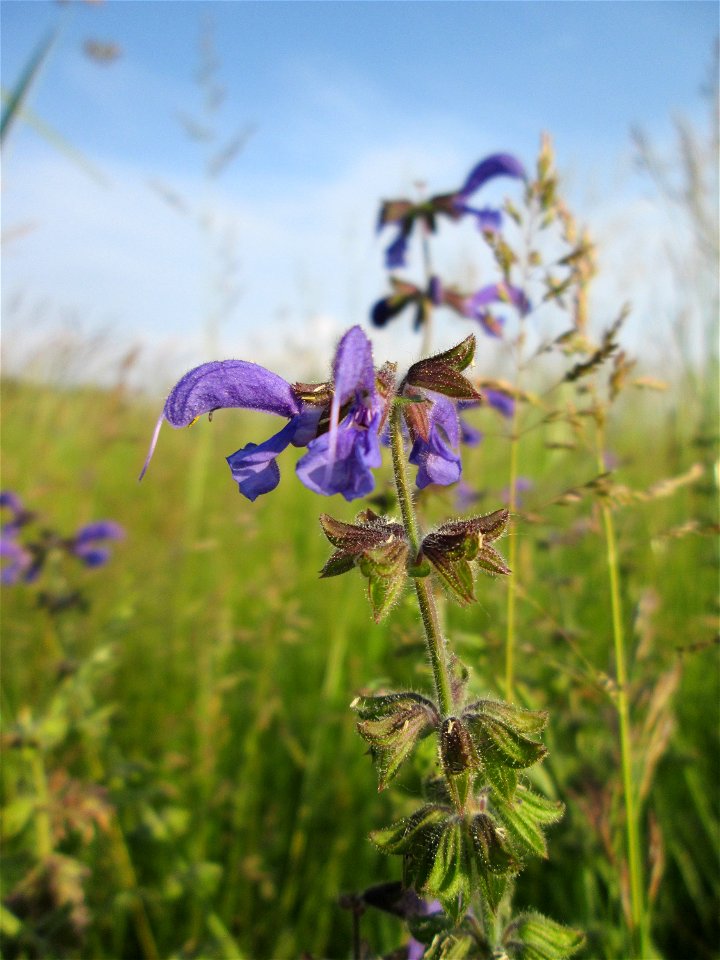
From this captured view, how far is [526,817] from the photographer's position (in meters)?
1.07

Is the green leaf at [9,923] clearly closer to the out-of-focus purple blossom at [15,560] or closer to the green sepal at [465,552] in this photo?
the green sepal at [465,552]

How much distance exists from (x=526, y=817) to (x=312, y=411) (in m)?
0.67

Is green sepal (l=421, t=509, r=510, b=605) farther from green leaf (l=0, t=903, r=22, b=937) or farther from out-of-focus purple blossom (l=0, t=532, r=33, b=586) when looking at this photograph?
out-of-focus purple blossom (l=0, t=532, r=33, b=586)

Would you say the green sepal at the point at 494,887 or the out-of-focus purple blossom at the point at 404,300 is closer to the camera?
the green sepal at the point at 494,887

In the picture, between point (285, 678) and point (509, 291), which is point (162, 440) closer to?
point (285, 678)

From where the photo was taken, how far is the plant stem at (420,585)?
38.8 inches

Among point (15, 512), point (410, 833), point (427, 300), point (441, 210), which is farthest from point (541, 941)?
point (15, 512)

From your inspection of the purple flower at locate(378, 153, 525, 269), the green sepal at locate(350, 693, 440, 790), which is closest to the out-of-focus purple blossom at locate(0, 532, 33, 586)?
the purple flower at locate(378, 153, 525, 269)

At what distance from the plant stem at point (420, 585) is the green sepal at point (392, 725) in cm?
5

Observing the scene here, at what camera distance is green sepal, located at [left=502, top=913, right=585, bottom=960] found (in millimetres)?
1077

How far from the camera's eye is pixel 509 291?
6.61 feet

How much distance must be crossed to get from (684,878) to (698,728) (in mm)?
748

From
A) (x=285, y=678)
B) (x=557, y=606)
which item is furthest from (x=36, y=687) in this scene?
(x=557, y=606)

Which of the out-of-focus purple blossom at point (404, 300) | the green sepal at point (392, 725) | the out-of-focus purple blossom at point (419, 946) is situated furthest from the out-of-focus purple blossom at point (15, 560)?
the green sepal at point (392, 725)
